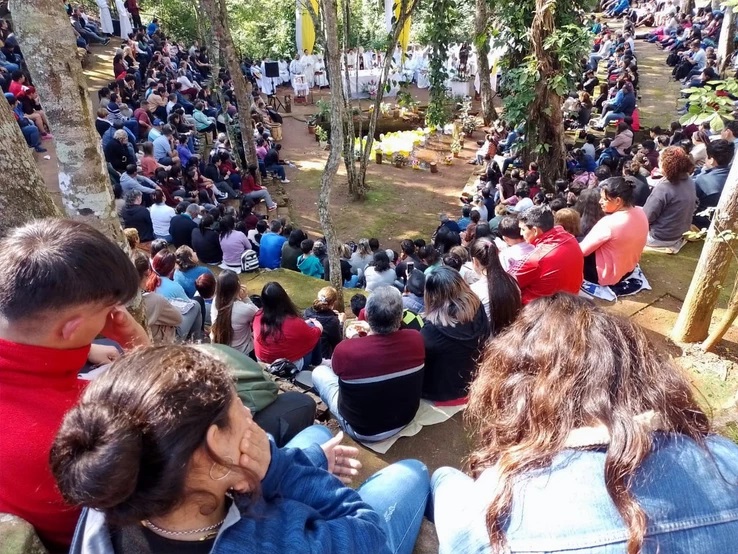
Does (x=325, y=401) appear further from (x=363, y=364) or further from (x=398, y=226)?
(x=398, y=226)

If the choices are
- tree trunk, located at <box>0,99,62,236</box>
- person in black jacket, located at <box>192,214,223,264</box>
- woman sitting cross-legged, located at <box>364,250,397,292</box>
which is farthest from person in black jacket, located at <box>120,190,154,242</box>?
tree trunk, located at <box>0,99,62,236</box>

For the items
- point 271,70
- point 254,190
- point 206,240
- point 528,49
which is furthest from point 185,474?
point 271,70

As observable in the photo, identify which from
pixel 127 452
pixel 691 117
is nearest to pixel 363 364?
pixel 127 452

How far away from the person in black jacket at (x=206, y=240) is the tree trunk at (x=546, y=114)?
521cm

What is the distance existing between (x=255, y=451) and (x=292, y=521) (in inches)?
8.7

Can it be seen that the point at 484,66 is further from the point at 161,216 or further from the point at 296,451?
the point at 296,451

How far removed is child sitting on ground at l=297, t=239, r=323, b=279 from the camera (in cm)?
693

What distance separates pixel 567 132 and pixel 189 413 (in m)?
11.6

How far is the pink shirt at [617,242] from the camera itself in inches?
178

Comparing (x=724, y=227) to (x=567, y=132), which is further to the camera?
(x=567, y=132)

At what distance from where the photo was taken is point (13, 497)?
58.0 inches

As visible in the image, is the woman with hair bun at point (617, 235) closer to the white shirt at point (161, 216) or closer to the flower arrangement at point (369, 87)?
the white shirt at point (161, 216)

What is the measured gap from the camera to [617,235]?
4531 millimetres

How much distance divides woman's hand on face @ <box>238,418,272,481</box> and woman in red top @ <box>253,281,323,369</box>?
8.55 feet
